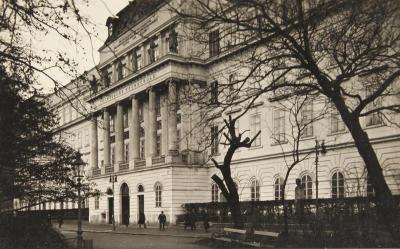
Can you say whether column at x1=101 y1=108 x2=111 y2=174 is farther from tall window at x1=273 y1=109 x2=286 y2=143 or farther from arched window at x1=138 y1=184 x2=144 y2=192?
tall window at x1=273 y1=109 x2=286 y2=143

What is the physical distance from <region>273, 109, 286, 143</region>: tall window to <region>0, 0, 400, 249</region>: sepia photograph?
13cm

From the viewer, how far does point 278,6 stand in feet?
44.6

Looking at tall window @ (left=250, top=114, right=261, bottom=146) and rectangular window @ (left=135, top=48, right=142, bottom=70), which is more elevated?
rectangular window @ (left=135, top=48, right=142, bottom=70)

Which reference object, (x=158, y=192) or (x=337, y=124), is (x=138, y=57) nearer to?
(x=158, y=192)

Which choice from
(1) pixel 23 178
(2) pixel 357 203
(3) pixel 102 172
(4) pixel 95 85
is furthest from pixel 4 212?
(3) pixel 102 172

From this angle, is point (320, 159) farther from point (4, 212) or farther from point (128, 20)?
point (128, 20)

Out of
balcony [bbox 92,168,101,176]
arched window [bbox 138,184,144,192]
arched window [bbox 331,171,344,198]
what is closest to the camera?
arched window [bbox 331,171,344,198]

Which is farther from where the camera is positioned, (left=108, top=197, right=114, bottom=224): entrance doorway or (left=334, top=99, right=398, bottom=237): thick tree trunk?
(left=108, top=197, right=114, bottom=224): entrance doorway

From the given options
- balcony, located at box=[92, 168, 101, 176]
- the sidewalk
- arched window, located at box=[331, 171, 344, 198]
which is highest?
balcony, located at box=[92, 168, 101, 176]

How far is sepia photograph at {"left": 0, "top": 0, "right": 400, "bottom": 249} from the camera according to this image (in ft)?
38.7

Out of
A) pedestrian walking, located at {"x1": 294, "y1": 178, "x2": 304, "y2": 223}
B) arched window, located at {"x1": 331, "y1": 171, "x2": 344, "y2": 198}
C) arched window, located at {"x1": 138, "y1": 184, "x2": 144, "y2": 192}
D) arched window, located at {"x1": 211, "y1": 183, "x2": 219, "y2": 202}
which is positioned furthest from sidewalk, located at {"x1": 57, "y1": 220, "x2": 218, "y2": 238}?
arched window, located at {"x1": 331, "y1": 171, "x2": 344, "y2": 198}

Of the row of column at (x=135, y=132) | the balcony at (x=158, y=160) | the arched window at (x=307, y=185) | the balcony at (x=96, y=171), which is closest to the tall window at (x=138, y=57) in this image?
the row of column at (x=135, y=132)

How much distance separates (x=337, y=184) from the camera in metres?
30.8

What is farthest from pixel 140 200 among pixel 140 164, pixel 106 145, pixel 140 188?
pixel 106 145
